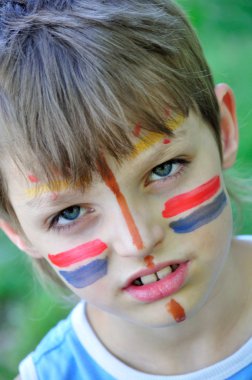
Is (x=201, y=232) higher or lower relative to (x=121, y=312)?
higher

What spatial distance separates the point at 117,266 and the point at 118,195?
179 millimetres

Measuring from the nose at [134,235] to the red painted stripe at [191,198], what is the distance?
0.20ft

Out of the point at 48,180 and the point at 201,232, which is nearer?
the point at 48,180

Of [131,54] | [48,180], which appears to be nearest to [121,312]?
[48,180]

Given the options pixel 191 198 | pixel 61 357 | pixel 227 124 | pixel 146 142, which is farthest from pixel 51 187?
pixel 61 357

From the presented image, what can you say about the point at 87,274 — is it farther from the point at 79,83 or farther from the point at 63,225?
the point at 79,83

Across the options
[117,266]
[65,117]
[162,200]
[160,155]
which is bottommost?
[117,266]

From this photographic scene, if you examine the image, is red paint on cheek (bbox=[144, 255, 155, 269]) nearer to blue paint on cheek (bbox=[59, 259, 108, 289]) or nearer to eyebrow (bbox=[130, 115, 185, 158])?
blue paint on cheek (bbox=[59, 259, 108, 289])

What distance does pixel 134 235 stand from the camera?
1604 millimetres

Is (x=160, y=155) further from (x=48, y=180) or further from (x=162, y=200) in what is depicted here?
(x=48, y=180)

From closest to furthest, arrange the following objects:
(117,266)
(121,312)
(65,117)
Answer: (65,117), (117,266), (121,312)

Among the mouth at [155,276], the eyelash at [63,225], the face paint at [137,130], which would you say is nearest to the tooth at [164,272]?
the mouth at [155,276]

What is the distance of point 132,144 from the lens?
63.0 inches

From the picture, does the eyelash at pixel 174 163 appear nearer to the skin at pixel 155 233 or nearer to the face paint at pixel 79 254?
the skin at pixel 155 233
